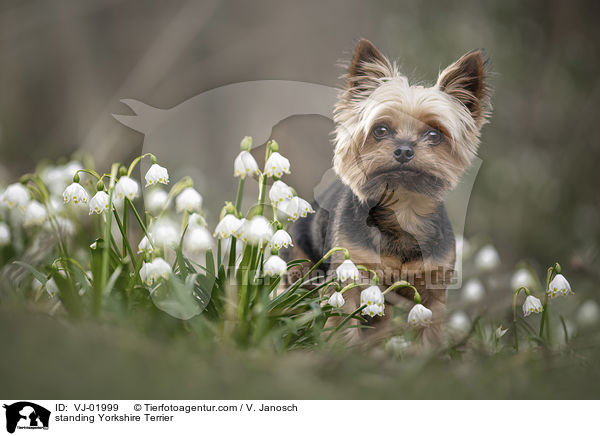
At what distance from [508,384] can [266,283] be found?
1.08m

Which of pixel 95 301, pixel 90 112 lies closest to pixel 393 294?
pixel 95 301

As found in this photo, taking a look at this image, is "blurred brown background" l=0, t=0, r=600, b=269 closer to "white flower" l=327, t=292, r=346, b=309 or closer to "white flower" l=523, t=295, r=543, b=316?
"white flower" l=327, t=292, r=346, b=309

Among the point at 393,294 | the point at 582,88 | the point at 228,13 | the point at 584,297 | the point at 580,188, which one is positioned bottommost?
the point at 393,294

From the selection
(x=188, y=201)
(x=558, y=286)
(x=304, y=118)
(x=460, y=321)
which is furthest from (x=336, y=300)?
(x=460, y=321)

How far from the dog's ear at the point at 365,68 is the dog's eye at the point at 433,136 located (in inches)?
14.5

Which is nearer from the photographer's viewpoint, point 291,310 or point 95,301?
point 95,301

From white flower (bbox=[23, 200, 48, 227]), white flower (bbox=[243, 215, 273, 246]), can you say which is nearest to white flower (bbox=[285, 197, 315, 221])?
white flower (bbox=[243, 215, 273, 246])

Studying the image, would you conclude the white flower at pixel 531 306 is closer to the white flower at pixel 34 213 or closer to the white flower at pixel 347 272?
the white flower at pixel 347 272

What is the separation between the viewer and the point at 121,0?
8102 millimetres

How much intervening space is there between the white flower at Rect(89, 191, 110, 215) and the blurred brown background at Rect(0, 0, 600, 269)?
6.94 feet

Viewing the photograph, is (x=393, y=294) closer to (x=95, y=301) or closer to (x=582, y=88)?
(x=95, y=301)

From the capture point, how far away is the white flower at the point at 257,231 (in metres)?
2.27
